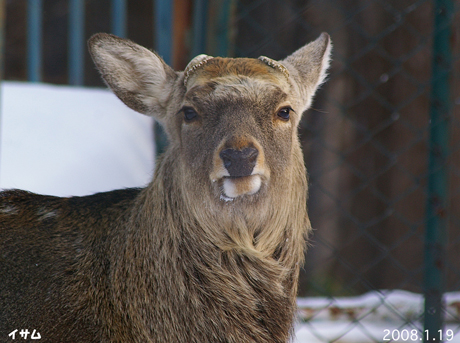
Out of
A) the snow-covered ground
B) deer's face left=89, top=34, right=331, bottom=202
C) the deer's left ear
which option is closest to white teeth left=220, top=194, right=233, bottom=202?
deer's face left=89, top=34, right=331, bottom=202

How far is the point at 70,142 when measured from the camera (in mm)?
3920

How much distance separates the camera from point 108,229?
2746 millimetres

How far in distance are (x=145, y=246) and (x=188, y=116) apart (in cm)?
72

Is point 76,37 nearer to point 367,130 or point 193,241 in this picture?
point 193,241

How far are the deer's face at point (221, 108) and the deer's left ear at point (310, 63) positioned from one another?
1 cm

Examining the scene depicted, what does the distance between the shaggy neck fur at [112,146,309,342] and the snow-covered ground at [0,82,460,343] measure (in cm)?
107

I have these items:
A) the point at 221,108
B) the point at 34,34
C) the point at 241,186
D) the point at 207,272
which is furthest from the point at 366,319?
the point at 34,34

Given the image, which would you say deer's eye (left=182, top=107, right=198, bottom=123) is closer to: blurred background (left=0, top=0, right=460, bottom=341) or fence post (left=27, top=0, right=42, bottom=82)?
blurred background (left=0, top=0, right=460, bottom=341)

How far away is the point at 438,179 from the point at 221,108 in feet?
5.95

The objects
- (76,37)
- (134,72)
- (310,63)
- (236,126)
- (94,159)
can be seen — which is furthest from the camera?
(76,37)

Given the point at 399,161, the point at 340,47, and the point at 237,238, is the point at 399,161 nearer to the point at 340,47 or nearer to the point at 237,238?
the point at 340,47

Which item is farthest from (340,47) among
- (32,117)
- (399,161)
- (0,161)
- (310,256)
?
(0,161)

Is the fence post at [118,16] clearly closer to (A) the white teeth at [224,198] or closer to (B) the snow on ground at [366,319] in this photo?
(A) the white teeth at [224,198]

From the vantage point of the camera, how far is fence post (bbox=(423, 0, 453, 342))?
342 centimetres
